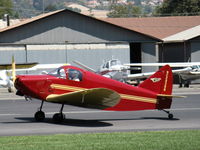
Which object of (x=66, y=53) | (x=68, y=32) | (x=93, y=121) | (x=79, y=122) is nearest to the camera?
(x=79, y=122)

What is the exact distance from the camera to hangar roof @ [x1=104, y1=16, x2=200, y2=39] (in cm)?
5556

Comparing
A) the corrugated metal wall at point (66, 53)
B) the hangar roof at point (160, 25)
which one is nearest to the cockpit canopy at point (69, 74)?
the corrugated metal wall at point (66, 53)

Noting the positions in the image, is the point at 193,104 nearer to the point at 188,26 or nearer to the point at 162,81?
the point at 162,81

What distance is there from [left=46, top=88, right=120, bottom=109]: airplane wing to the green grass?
2.15m

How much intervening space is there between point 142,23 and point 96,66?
12.7 metres

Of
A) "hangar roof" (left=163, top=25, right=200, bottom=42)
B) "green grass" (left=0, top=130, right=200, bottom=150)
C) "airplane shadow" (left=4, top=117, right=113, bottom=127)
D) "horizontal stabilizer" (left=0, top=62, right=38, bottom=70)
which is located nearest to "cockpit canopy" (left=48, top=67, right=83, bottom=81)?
"airplane shadow" (left=4, top=117, right=113, bottom=127)

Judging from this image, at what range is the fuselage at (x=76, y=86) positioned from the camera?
57.5 feet

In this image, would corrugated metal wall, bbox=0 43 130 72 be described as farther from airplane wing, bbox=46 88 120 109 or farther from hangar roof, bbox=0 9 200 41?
airplane wing, bbox=46 88 120 109

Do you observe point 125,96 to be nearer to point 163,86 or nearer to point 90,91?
point 163,86

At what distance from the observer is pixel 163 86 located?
18.4 m

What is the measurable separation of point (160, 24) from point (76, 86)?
40787 millimetres

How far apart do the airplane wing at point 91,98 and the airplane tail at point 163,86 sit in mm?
1699

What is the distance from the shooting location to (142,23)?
57.9m

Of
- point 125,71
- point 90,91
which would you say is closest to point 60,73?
point 90,91
